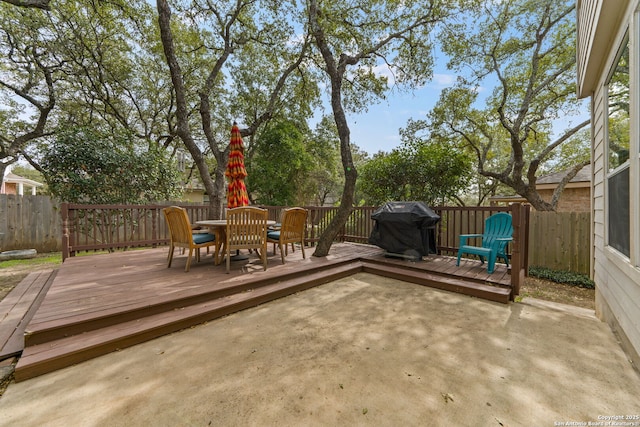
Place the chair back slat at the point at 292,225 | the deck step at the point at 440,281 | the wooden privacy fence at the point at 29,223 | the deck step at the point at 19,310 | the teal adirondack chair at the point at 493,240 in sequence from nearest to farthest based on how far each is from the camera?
the deck step at the point at 19,310, the deck step at the point at 440,281, the teal adirondack chair at the point at 493,240, the chair back slat at the point at 292,225, the wooden privacy fence at the point at 29,223

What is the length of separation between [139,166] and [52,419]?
6270mm

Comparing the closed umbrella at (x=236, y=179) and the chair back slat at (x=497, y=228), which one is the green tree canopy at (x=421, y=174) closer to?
the chair back slat at (x=497, y=228)

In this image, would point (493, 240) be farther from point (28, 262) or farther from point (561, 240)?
point (28, 262)

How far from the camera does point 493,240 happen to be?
4.05 meters

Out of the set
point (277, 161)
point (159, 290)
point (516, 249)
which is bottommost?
point (159, 290)

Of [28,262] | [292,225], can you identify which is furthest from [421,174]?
[28,262]

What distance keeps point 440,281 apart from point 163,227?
7.44 m

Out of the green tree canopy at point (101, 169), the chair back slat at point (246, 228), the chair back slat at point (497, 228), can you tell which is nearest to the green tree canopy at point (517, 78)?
the chair back slat at point (497, 228)

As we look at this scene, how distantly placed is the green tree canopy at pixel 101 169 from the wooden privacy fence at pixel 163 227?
16.9 inches

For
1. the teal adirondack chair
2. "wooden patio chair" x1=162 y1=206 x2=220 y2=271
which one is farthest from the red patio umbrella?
the teal adirondack chair

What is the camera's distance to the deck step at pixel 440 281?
10.5ft

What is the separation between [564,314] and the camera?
9.47 ft

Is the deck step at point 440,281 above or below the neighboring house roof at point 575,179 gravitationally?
below

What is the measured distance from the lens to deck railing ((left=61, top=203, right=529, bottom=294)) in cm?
358
